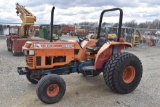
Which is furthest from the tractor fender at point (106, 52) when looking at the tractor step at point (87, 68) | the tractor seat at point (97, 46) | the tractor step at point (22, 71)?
the tractor step at point (22, 71)

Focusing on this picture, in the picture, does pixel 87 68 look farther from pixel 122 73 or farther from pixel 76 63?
pixel 122 73

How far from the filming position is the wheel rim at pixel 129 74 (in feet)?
19.1

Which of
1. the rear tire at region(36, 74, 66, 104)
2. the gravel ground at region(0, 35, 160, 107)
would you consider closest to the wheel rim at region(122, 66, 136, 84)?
the gravel ground at region(0, 35, 160, 107)

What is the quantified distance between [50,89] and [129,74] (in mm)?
2147

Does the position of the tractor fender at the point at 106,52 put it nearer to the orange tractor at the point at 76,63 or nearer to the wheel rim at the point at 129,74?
the orange tractor at the point at 76,63

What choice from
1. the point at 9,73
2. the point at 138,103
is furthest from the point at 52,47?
the point at 9,73

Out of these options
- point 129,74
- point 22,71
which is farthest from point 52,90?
point 129,74

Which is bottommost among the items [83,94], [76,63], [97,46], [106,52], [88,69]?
[83,94]

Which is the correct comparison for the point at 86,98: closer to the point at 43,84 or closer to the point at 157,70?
the point at 43,84

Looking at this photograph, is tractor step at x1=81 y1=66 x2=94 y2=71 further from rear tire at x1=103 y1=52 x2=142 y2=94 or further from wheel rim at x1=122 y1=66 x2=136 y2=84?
wheel rim at x1=122 y1=66 x2=136 y2=84

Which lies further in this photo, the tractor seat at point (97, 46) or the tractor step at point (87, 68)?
the tractor seat at point (97, 46)

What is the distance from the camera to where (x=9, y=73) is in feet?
26.1

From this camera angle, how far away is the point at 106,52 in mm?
5859

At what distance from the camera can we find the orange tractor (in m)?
5.11
